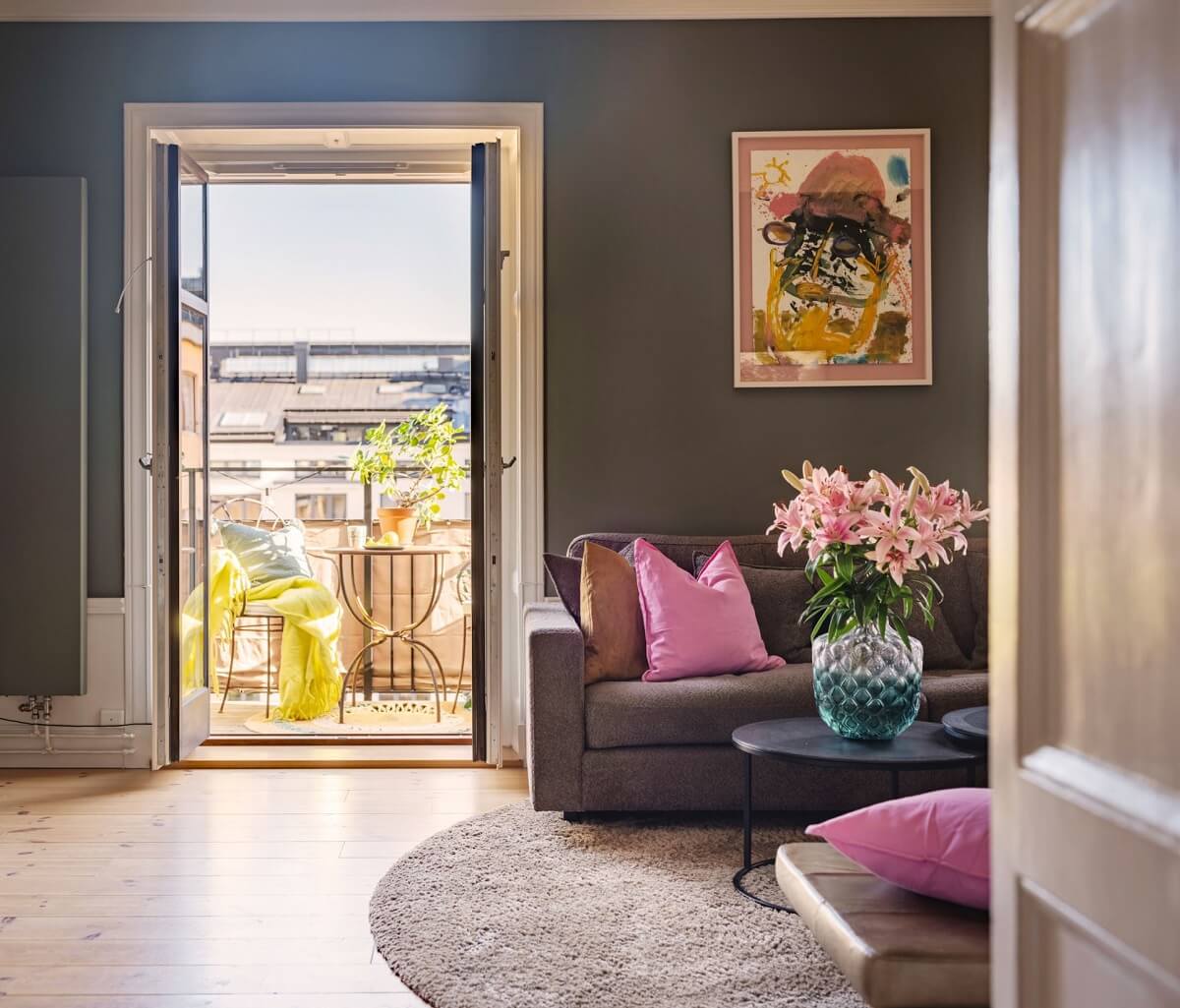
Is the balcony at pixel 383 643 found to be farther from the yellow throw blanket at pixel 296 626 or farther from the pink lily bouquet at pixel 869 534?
the pink lily bouquet at pixel 869 534

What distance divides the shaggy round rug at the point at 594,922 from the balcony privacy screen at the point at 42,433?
179cm

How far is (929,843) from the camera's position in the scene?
1676mm

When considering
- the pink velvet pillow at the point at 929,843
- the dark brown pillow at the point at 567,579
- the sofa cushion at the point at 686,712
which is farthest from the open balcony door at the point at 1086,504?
A: the dark brown pillow at the point at 567,579

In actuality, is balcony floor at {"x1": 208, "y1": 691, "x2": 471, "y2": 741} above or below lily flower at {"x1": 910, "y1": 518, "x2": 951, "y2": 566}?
below

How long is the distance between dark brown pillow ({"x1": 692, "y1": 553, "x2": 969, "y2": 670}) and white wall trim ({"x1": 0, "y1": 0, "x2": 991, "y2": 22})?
2109mm

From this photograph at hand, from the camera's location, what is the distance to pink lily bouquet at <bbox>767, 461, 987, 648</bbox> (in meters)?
2.62

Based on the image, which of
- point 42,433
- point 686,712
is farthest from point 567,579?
point 42,433

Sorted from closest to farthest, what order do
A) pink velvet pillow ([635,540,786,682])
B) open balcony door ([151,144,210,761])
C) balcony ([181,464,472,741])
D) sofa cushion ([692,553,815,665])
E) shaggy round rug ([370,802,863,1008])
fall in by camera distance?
shaggy round rug ([370,802,863,1008]) < pink velvet pillow ([635,540,786,682]) < sofa cushion ([692,553,815,665]) < open balcony door ([151,144,210,761]) < balcony ([181,464,472,741])

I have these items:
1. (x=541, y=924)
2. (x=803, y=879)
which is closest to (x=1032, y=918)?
(x=803, y=879)

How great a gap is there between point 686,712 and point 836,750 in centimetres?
72

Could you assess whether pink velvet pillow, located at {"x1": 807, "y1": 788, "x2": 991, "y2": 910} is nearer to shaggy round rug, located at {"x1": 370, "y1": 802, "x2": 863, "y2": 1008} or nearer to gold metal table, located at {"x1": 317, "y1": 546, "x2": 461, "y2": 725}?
shaggy round rug, located at {"x1": 370, "y1": 802, "x2": 863, "y2": 1008}

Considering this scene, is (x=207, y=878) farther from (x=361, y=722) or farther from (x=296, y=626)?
(x=296, y=626)

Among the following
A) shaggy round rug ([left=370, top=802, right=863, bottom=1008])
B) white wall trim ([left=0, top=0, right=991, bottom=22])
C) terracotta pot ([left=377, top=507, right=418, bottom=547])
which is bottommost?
shaggy round rug ([left=370, top=802, right=863, bottom=1008])

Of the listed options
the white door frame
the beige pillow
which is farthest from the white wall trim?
the beige pillow
